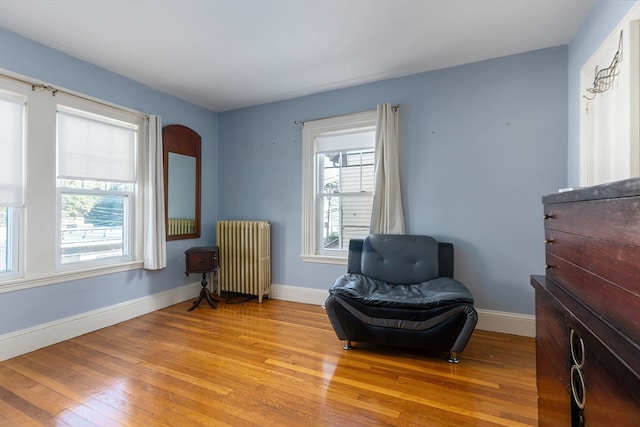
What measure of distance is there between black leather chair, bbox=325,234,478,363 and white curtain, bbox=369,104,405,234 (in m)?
0.26

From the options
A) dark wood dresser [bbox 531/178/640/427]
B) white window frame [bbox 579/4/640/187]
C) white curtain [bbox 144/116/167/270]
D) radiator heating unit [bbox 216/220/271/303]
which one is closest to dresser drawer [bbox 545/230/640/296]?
dark wood dresser [bbox 531/178/640/427]

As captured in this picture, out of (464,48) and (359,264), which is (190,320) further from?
(464,48)

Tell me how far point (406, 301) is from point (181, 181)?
3157 mm

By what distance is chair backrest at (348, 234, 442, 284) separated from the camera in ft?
9.29

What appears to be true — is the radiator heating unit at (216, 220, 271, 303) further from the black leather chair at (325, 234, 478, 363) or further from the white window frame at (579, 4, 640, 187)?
the white window frame at (579, 4, 640, 187)

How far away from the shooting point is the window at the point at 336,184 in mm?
3512

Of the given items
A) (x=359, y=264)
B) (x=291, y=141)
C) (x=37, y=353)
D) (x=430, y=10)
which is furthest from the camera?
(x=291, y=141)

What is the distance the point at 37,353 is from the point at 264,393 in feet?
6.79

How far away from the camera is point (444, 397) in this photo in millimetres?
1831

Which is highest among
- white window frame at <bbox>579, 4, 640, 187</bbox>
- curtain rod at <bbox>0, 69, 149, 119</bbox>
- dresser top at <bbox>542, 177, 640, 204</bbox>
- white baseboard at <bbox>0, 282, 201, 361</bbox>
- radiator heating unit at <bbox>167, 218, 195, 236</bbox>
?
curtain rod at <bbox>0, 69, 149, 119</bbox>

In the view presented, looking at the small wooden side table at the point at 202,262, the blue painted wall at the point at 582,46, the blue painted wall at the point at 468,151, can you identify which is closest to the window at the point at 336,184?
the blue painted wall at the point at 468,151

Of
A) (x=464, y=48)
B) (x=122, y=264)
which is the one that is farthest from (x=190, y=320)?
(x=464, y=48)

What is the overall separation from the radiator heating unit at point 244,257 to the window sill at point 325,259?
0.55 m

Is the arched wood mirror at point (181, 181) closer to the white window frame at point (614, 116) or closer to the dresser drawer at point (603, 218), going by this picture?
the dresser drawer at point (603, 218)
